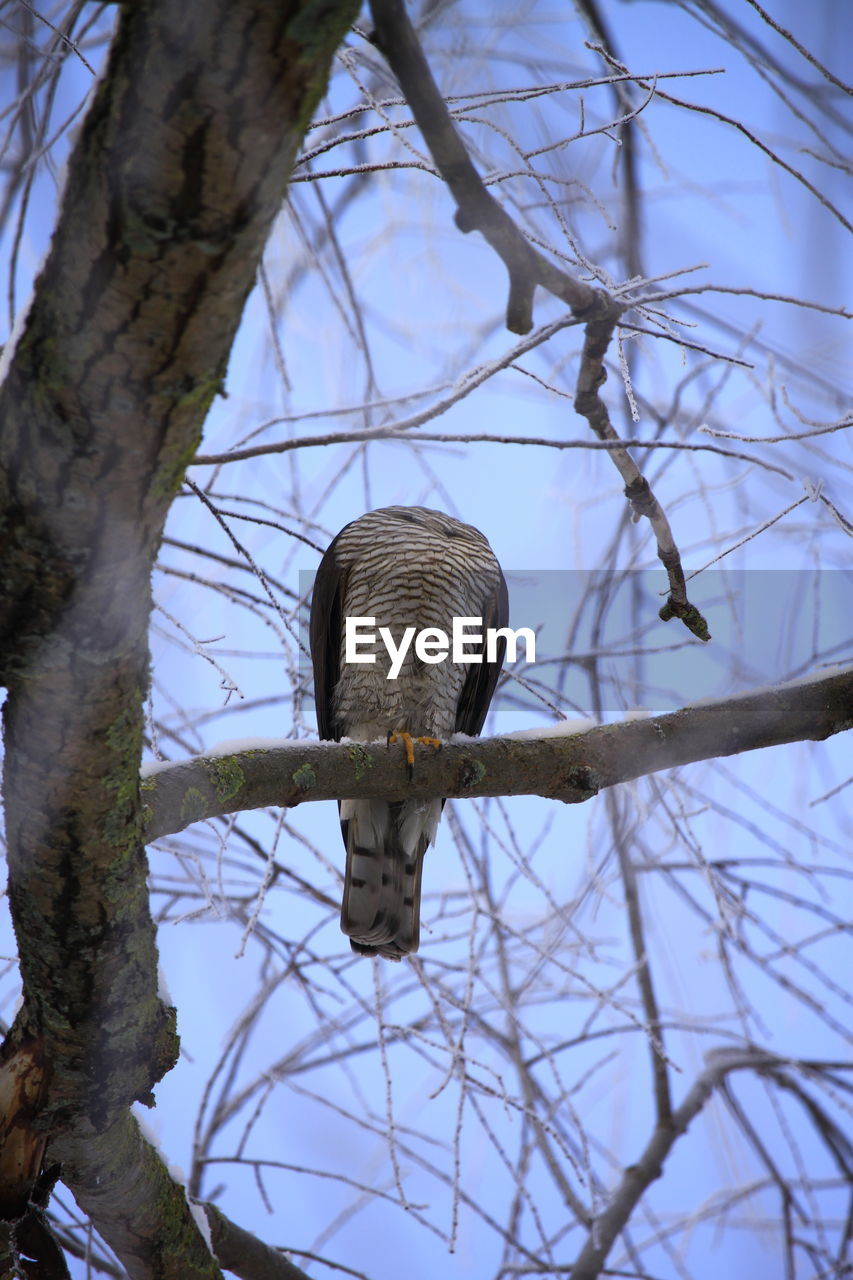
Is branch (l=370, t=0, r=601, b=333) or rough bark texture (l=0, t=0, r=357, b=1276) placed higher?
branch (l=370, t=0, r=601, b=333)

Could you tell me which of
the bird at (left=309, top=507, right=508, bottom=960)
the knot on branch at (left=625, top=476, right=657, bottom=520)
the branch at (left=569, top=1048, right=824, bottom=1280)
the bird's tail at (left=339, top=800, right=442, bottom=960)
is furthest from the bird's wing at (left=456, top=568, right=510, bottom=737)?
the knot on branch at (left=625, top=476, right=657, bottom=520)

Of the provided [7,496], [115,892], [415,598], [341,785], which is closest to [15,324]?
[7,496]

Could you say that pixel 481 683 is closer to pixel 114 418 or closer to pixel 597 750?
pixel 597 750

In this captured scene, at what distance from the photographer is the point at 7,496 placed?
1.15m

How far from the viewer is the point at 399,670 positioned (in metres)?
3.25

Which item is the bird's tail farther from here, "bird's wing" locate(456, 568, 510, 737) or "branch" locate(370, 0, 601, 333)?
"branch" locate(370, 0, 601, 333)

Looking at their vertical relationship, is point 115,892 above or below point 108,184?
below

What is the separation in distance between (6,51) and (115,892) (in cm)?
166

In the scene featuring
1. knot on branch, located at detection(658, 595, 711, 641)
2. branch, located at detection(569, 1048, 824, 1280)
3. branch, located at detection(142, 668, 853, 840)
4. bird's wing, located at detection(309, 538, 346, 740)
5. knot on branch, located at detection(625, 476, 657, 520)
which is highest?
bird's wing, located at detection(309, 538, 346, 740)

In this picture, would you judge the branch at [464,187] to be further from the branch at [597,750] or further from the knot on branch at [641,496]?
the branch at [597,750]

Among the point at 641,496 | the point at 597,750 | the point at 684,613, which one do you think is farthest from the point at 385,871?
the point at 641,496

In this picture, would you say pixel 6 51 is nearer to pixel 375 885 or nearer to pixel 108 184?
pixel 108 184

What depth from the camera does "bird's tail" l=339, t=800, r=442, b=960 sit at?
2.97 meters

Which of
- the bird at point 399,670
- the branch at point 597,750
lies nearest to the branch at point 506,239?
the branch at point 597,750
